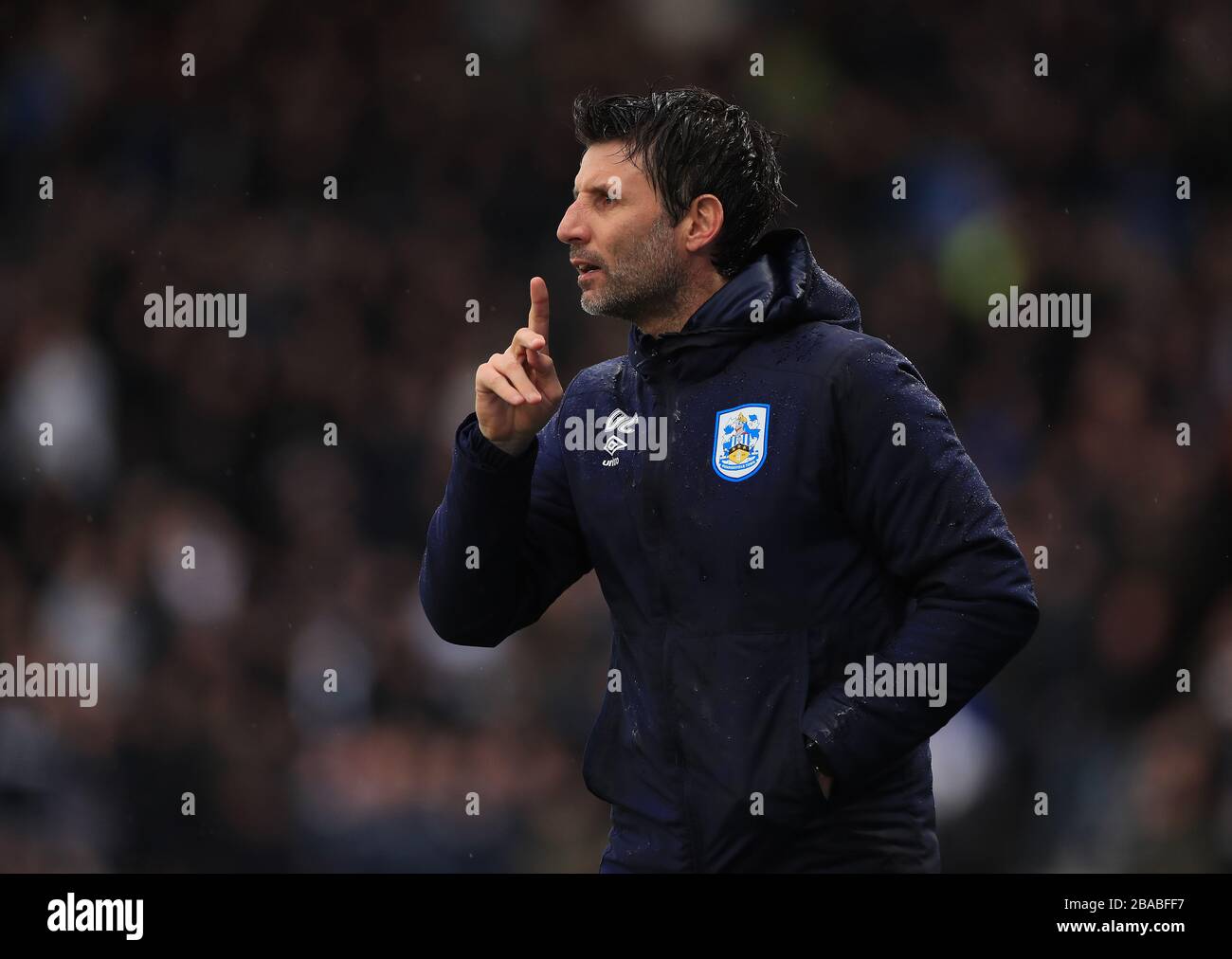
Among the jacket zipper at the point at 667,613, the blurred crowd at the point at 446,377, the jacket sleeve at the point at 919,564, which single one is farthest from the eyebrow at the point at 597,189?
the blurred crowd at the point at 446,377

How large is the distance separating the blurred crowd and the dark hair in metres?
2.77

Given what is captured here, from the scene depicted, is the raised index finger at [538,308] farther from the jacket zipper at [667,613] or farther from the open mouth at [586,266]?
the jacket zipper at [667,613]

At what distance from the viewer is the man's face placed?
2721 mm

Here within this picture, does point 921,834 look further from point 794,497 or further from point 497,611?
point 497,611

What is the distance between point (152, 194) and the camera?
6.86m

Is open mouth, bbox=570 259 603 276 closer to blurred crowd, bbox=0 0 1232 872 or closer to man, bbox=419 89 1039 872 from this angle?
man, bbox=419 89 1039 872

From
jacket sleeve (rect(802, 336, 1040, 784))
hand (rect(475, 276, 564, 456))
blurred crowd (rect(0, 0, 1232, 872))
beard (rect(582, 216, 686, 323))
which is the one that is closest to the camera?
jacket sleeve (rect(802, 336, 1040, 784))

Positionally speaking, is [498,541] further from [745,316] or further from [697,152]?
[697,152]

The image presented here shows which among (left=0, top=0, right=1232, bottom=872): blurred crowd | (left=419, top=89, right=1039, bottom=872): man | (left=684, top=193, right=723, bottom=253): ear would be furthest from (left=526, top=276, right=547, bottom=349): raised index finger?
(left=0, top=0, right=1232, bottom=872): blurred crowd

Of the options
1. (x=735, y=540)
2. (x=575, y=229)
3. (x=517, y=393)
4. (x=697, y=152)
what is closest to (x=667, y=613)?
(x=735, y=540)

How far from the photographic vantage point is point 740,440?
8.38 feet

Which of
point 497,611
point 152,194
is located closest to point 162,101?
point 152,194

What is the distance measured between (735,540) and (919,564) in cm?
27

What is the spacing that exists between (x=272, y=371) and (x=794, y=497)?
4.26 metres
